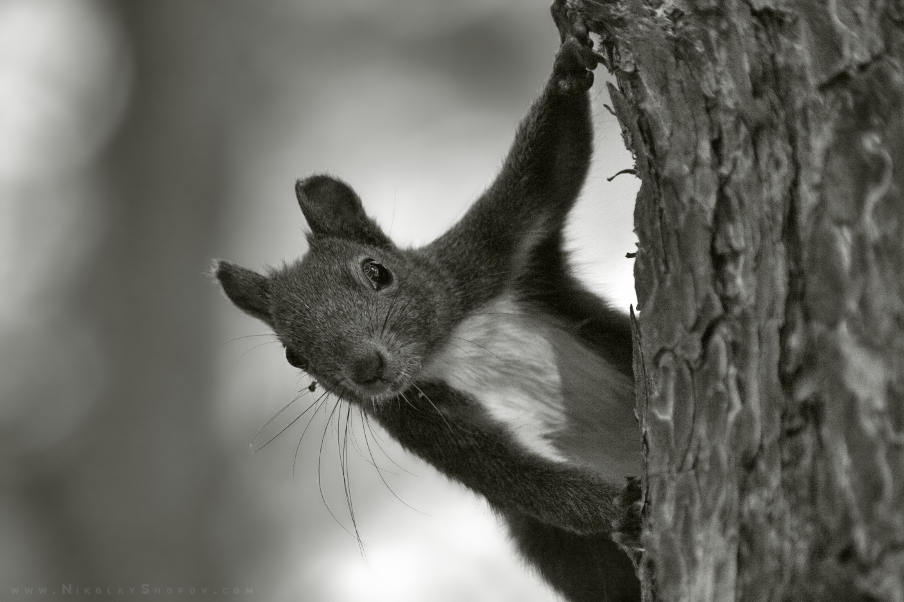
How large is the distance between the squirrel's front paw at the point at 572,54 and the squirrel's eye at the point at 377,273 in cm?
112

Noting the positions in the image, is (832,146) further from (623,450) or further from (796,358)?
(623,450)

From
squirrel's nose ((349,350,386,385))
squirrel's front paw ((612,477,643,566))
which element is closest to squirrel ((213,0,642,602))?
squirrel's nose ((349,350,386,385))

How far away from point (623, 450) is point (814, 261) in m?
2.21

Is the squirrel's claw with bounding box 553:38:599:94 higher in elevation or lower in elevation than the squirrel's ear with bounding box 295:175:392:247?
higher

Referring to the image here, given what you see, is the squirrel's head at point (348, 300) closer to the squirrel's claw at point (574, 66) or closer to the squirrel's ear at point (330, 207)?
the squirrel's ear at point (330, 207)

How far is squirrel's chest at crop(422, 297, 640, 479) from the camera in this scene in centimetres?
395

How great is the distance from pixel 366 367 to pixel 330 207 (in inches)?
39.6

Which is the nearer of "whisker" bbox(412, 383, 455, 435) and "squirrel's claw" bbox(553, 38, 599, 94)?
"squirrel's claw" bbox(553, 38, 599, 94)

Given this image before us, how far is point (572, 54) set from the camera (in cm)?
342

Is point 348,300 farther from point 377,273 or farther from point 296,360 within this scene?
point 296,360

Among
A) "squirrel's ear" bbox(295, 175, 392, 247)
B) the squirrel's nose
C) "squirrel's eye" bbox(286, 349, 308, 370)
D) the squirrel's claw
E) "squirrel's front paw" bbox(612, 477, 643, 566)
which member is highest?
the squirrel's claw

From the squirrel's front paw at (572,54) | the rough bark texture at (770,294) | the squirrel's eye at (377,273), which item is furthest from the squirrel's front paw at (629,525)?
the squirrel's eye at (377,273)

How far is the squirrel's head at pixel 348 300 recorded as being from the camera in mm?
3879

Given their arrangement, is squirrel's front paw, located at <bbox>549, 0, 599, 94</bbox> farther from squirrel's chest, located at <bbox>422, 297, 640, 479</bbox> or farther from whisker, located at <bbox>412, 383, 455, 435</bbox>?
whisker, located at <bbox>412, 383, 455, 435</bbox>
